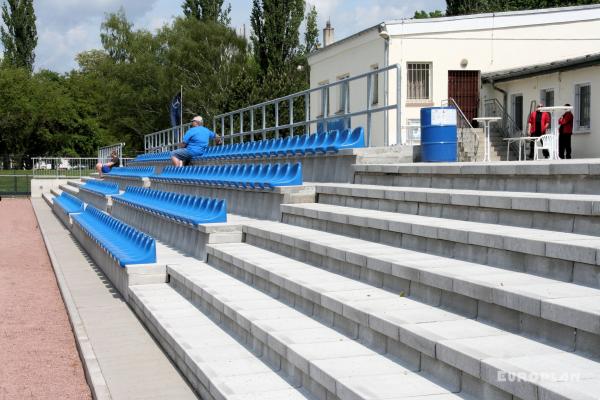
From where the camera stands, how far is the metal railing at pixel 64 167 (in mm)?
37812

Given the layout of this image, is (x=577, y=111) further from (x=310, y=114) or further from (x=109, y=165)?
(x=109, y=165)

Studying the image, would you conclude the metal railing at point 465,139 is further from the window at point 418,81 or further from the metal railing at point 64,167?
the metal railing at point 64,167

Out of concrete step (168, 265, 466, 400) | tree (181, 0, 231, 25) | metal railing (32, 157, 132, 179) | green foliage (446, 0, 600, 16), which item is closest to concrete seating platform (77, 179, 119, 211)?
concrete step (168, 265, 466, 400)

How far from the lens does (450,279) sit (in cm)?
453

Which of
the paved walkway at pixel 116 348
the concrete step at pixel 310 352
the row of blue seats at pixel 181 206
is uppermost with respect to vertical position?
the row of blue seats at pixel 181 206

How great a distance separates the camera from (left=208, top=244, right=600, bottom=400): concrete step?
339cm

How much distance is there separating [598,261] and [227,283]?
12.5 ft

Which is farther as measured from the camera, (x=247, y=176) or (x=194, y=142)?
(x=194, y=142)

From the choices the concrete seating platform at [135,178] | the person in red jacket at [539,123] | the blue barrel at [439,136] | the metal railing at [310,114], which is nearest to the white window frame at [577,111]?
the person in red jacket at [539,123]

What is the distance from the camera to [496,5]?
5131 centimetres

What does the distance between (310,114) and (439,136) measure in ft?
48.4

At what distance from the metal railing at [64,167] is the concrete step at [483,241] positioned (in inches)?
1262

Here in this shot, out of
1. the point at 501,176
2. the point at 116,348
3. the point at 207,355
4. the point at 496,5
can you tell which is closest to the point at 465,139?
the point at 501,176

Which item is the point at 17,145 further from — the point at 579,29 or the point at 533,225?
the point at 533,225
